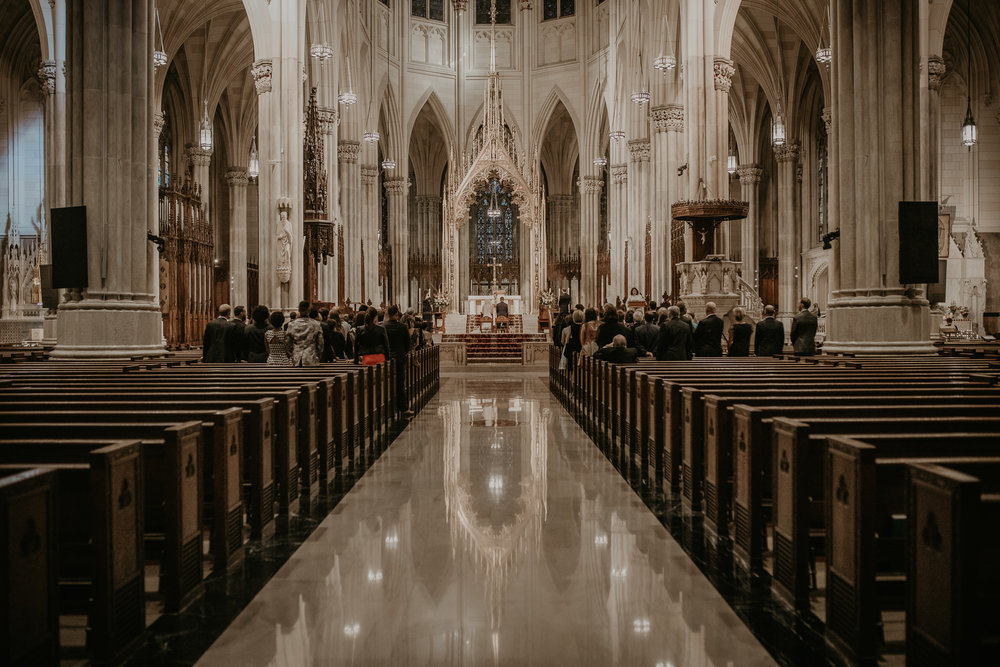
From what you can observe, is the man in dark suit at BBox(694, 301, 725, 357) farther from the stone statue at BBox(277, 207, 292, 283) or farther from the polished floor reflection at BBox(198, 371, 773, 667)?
the stone statue at BBox(277, 207, 292, 283)

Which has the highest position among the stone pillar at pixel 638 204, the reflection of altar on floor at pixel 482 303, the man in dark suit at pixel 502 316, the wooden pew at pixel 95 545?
the stone pillar at pixel 638 204

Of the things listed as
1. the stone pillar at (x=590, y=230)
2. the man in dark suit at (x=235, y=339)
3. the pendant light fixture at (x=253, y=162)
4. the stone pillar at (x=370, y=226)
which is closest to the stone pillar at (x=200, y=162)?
the pendant light fixture at (x=253, y=162)

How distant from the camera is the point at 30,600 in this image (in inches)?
91.7

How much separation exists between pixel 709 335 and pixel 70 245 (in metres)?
8.99

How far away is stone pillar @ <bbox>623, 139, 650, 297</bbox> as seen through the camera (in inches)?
1017

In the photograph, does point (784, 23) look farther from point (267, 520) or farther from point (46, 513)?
point (46, 513)

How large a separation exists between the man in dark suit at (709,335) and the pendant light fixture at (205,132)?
66.5ft

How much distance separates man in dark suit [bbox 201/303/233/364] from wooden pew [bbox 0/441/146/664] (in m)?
6.98

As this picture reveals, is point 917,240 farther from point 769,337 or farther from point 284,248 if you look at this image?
point 284,248

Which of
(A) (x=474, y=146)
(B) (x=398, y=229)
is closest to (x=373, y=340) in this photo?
(A) (x=474, y=146)

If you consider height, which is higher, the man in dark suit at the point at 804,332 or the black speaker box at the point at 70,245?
the black speaker box at the point at 70,245

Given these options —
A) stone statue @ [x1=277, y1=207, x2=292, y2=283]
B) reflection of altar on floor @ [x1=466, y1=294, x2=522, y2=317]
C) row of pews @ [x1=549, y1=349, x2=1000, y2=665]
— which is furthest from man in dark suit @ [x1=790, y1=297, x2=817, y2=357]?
reflection of altar on floor @ [x1=466, y1=294, x2=522, y2=317]

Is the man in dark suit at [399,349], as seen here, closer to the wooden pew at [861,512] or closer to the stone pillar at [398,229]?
the wooden pew at [861,512]

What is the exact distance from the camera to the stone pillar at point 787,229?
29.7 meters
